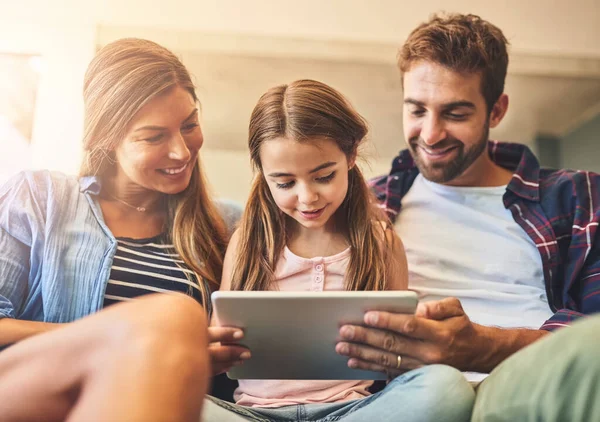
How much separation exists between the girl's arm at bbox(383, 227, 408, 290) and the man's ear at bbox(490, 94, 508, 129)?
0.48 metres

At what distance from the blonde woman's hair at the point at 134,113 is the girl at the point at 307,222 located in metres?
0.07

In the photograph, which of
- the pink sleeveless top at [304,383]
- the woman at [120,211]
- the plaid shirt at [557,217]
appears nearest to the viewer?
the pink sleeveless top at [304,383]

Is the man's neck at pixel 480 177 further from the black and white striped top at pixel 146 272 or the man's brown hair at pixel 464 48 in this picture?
the black and white striped top at pixel 146 272

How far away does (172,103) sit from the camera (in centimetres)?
137

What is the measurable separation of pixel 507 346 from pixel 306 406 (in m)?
0.40

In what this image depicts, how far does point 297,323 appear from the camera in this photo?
0.94 meters

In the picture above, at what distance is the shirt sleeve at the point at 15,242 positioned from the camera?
1.20 meters

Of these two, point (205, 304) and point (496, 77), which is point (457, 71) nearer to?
point (496, 77)

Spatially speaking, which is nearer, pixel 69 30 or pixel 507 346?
pixel 507 346

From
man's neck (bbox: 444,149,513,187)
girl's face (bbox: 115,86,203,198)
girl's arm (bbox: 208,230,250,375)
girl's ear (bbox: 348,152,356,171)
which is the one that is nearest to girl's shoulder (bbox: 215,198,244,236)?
girl's face (bbox: 115,86,203,198)

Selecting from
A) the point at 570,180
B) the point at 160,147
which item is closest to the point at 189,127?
the point at 160,147

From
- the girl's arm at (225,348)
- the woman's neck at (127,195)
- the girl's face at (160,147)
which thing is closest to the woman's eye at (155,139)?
the girl's face at (160,147)

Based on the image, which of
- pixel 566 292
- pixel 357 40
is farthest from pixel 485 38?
pixel 566 292

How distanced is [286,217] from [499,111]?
67cm
